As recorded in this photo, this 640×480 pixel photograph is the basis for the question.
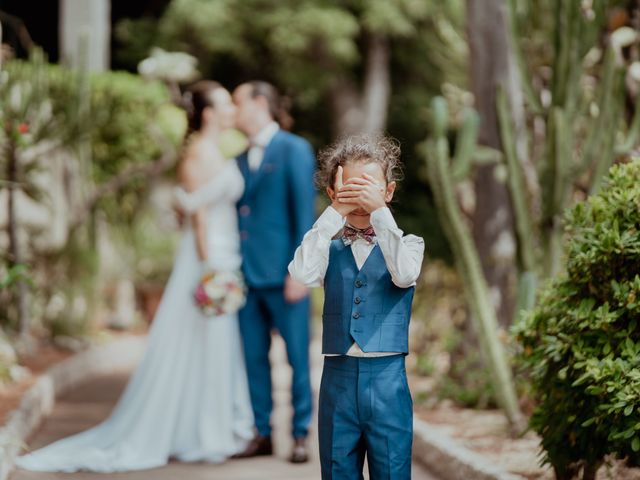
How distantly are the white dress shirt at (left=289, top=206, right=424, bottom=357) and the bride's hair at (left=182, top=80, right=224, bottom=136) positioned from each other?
10.4 ft

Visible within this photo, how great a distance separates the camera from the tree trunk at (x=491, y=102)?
813 centimetres

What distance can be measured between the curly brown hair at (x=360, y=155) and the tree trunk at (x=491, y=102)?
4347 mm

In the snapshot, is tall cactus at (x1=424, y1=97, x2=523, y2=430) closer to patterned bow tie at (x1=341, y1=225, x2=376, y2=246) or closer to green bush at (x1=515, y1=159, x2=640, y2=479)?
green bush at (x1=515, y1=159, x2=640, y2=479)

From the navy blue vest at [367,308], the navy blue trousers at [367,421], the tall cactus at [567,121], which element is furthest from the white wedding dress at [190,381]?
the navy blue vest at [367,308]

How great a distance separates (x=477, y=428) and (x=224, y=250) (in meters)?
2.00

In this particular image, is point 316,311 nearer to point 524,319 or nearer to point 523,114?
point 523,114

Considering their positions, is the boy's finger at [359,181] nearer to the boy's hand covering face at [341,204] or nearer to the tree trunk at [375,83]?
the boy's hand covering face at [341,204]

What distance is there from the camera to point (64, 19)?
1340cm

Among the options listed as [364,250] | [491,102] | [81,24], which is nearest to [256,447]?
[364,250]

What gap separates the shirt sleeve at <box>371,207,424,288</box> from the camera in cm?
353

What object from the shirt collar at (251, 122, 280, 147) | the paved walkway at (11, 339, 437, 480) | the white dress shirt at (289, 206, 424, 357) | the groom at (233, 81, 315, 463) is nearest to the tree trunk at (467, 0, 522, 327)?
the paved walkway at (11, 339, 437, 480)

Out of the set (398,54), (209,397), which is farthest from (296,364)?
(398,54)

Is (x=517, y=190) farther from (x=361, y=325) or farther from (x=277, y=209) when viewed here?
(x=361, y=325)

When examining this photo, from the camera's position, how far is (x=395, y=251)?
3553mm
